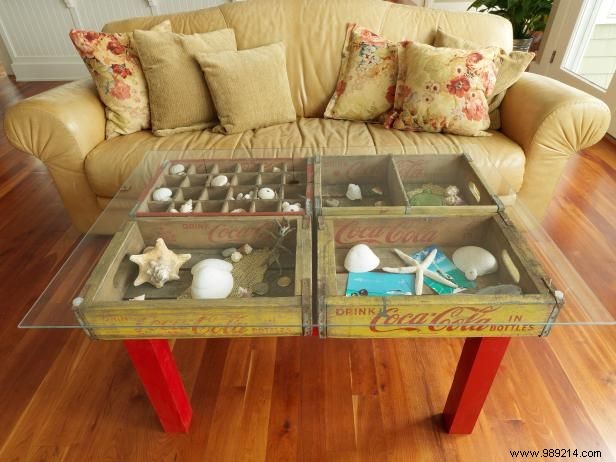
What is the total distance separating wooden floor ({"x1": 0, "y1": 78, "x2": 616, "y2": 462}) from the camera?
999mm

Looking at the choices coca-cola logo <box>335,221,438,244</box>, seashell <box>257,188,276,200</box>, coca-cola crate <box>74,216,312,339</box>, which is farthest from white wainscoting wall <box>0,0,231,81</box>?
coca-cola logo <box>335,221,438,244</box>

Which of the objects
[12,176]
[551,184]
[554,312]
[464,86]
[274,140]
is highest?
[464,86]

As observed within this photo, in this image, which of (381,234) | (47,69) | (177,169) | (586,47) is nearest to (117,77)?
(177,169)

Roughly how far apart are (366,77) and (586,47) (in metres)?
2.21

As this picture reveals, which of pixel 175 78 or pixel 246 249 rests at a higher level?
pixel 175 78

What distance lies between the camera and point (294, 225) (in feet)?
3.01

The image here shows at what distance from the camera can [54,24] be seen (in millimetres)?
3547

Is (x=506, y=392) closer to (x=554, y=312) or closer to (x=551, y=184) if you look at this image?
(x=554, y=312)

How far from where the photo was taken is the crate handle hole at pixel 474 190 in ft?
3.43

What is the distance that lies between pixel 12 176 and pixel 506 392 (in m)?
2.79

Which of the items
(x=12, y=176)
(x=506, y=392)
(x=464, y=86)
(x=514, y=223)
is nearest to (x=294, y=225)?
(x=514, y=223)

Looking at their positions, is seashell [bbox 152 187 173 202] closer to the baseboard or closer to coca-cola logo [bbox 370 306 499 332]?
coca-cola logo [bbox 370 306 499 332]

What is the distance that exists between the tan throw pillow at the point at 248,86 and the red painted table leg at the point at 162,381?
3.55ft

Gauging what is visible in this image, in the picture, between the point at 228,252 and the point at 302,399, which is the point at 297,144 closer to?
the point at 228,252
